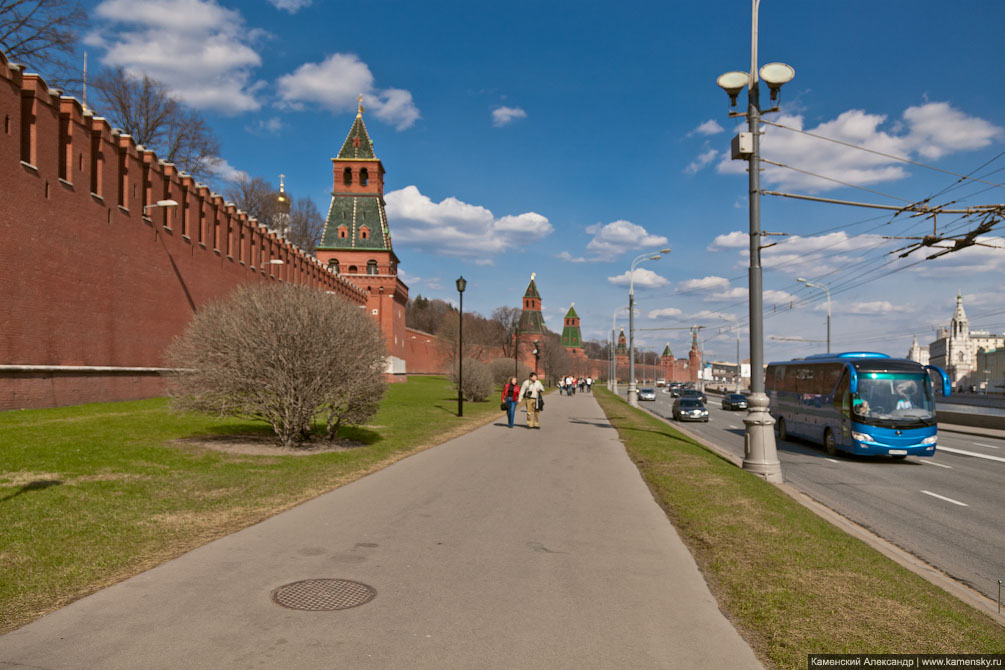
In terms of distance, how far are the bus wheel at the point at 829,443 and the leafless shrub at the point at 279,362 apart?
42.5 feet

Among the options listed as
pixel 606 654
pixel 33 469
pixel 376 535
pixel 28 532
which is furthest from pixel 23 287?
pixel 606 654

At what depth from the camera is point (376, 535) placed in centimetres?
716

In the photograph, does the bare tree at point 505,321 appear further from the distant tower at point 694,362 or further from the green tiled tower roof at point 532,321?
the distant tower at point 694,362

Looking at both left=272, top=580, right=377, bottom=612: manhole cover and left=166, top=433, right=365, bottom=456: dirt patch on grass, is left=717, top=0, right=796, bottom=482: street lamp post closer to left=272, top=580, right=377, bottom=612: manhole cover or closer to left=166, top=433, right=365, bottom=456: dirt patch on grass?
left=166, top=433, right=365, bottom=456: dirt patch on grass

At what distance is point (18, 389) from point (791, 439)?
24426mm

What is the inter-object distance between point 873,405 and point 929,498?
20.2 feet

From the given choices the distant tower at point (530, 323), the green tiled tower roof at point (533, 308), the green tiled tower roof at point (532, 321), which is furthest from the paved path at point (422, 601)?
the green tiled tower roof at point (533, 308)

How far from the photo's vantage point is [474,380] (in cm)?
3972

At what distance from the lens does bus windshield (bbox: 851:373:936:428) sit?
56.0ft

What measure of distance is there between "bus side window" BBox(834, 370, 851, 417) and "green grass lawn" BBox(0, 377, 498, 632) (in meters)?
11.2

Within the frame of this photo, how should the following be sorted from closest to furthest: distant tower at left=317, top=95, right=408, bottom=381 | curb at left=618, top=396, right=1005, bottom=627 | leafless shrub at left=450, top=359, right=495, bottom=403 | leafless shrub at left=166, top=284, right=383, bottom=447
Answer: curb at left=618, top=396, right=1005, bottom=627, leafless shrub at left=166, top=284, right=383, bottom=447, leafless shrub at left=450, top=359, right=495, bottom=403, distant tower at left=317, top=95, right=408, bottom=381

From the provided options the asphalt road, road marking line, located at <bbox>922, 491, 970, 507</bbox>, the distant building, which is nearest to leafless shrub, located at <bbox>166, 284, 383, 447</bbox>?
the asphalt road

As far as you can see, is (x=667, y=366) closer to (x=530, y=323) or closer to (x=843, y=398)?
(x=530, y=323)

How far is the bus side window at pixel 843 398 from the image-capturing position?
17672mm
